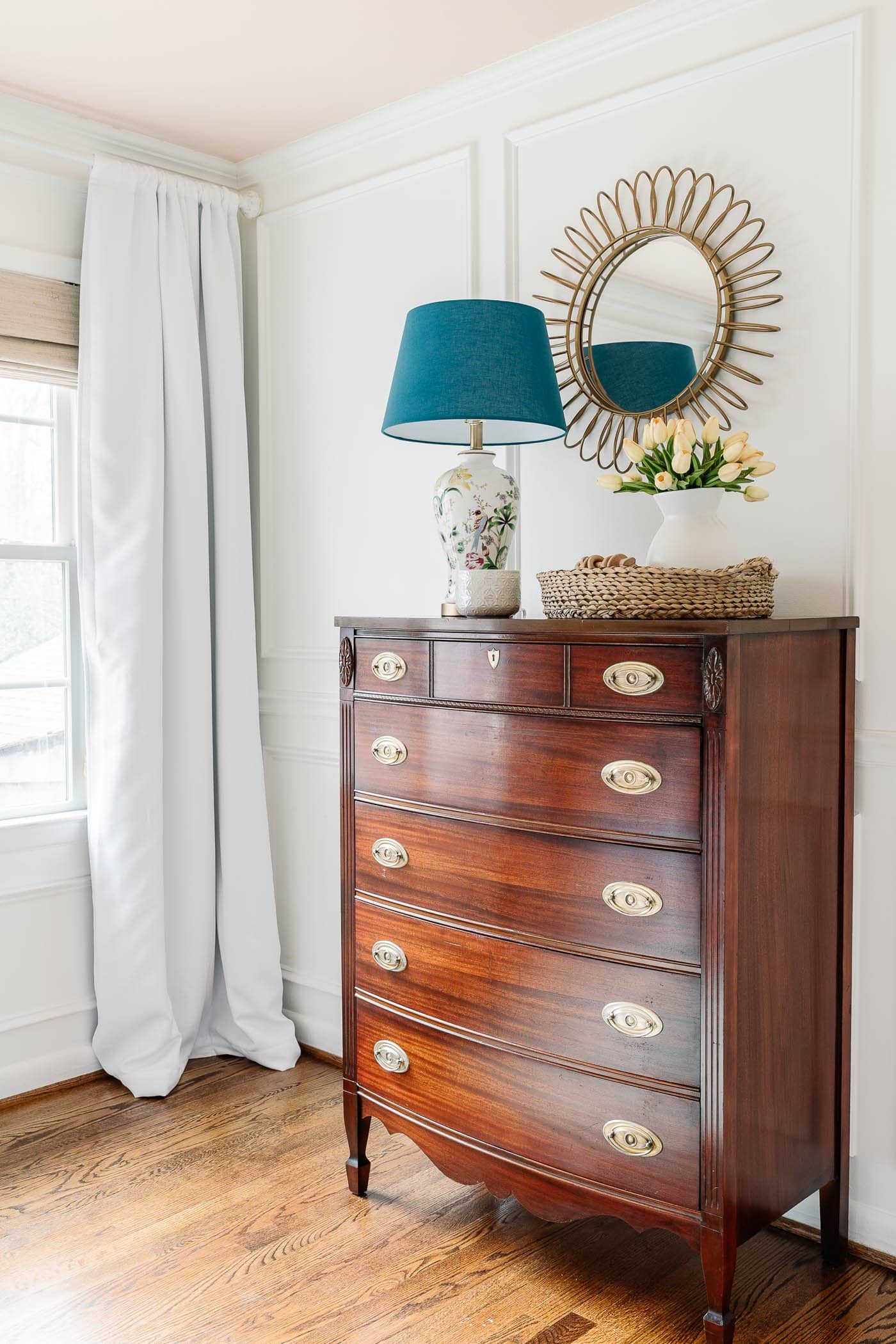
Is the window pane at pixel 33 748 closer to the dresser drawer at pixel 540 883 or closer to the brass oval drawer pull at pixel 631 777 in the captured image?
the dresser drawer at pixel 540 883

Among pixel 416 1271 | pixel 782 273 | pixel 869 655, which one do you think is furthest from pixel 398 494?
pixel 416 1271

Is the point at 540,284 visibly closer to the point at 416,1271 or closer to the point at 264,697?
the point at 264,697

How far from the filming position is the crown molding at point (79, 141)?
9.24ft

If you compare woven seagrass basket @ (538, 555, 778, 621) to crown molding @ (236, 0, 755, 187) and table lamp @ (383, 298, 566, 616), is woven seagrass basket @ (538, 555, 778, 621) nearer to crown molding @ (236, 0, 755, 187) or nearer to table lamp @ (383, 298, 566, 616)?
table lamp @ (383, 298, 566, 616)

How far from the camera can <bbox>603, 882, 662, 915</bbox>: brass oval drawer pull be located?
1.86m

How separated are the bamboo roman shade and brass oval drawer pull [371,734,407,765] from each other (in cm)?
148

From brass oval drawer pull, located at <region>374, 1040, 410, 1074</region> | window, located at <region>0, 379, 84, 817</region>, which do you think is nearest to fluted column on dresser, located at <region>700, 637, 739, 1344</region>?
brass oval drawer pull, located at <region>374, 1040, 410, 1074</region>

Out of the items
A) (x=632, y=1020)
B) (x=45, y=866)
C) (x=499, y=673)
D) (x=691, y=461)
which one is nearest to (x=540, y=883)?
(x=632, y=1020)

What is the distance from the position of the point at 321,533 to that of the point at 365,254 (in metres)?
0.76

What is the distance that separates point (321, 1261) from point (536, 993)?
0.71m

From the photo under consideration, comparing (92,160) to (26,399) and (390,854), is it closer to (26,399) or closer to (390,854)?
(26,399)

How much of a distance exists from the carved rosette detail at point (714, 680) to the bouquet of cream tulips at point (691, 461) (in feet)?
1.40

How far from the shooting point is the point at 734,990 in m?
1.80

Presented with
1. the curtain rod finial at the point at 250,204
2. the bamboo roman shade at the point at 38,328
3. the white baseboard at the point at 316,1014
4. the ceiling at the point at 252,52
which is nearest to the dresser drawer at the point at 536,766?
the white baseboard at the point at 316,1014
